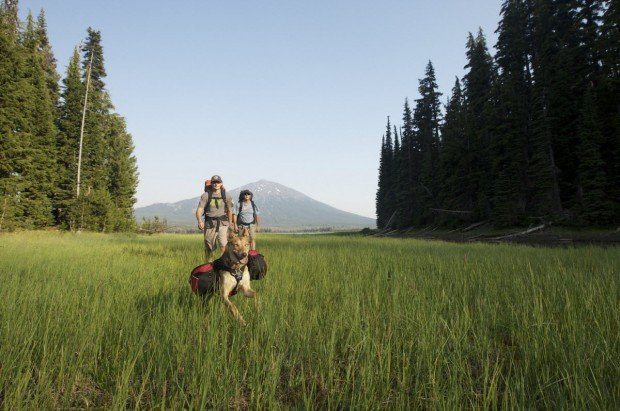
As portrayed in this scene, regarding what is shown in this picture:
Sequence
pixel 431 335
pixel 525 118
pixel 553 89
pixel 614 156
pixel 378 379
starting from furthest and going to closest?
1. pixel 525 118
2. pixel 553 89
3. pixel 614 156
4. pixel 431 335
5. pixel 378 379

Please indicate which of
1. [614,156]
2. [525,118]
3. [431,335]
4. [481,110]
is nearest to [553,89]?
[525,118]

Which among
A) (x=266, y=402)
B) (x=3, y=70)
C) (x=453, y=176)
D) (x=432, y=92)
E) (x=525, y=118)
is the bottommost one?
(x=266, y=402)

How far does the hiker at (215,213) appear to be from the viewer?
26.6ft

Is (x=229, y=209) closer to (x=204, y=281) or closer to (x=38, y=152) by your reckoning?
(x=204, y=281)

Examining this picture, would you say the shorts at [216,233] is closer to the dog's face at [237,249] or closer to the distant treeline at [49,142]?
the dog's face at [237,249]

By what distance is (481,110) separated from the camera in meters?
37.1

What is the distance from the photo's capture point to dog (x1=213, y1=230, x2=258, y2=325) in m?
3.65

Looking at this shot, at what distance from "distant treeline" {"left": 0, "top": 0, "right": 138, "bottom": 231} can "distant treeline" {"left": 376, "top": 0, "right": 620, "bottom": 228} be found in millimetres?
36681

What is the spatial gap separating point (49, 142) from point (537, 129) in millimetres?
41275

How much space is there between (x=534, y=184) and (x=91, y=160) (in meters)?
41.5

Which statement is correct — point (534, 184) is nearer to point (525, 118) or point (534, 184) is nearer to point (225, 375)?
point (525, 118)

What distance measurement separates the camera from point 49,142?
27.0 metres

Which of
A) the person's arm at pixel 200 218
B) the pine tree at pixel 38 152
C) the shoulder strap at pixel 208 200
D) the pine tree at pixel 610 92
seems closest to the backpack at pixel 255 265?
the person's arm at pixel 200 218

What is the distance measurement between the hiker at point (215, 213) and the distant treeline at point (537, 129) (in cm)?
2371
